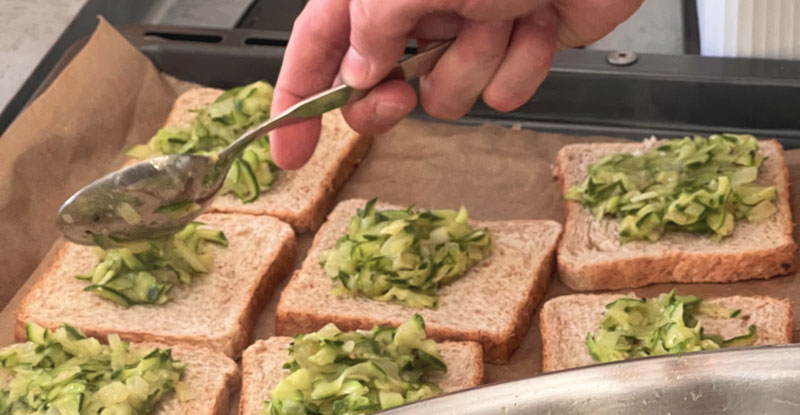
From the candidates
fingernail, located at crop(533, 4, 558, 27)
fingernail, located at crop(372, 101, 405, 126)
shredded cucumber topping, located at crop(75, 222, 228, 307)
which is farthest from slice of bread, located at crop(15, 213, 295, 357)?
fingernail, located at crop(533, 4, 558, 27)

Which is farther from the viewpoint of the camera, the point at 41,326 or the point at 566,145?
the point at 566,145

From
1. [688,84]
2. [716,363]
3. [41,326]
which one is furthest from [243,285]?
[716,363]

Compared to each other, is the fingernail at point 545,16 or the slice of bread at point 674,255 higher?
the fingernail at point 545,16

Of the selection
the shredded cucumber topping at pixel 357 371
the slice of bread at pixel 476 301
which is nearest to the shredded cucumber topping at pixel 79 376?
the shredded cucumber topping at pixel 357 371

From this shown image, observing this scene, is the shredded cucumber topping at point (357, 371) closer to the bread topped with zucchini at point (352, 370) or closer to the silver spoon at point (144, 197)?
the bread topped with zucchini at point (352, 370)

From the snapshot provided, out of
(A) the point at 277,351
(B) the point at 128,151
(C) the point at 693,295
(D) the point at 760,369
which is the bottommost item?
(C) the point at 693,295

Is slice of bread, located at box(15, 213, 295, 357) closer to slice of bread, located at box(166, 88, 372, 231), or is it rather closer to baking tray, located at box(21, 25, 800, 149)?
slice of bread, located at box(166, 88, 372, 231)

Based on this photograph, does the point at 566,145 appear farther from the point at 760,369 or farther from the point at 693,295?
the point at 760,369
